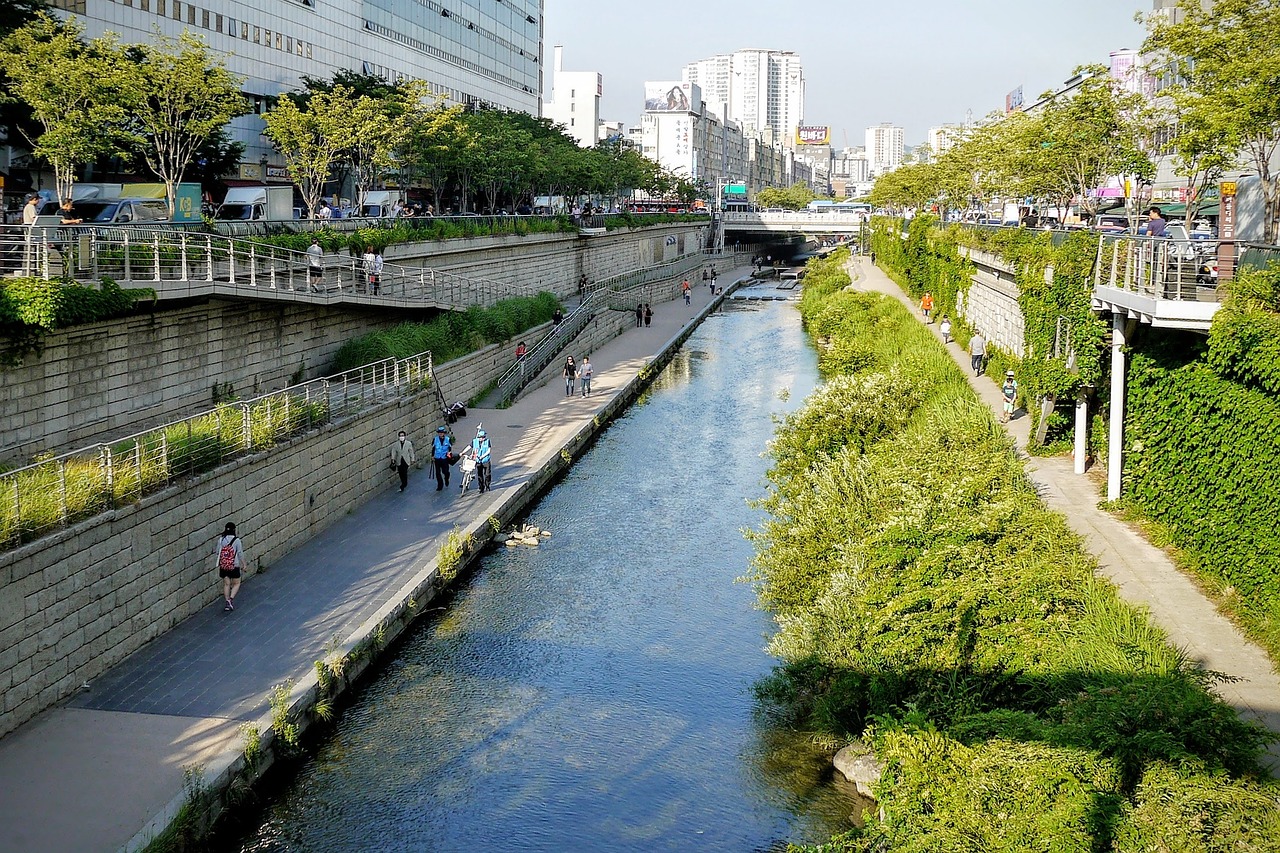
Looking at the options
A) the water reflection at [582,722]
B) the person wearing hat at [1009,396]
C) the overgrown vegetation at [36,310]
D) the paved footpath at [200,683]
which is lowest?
the water reflection at [582,722]

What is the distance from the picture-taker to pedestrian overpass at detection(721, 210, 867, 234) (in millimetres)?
132375

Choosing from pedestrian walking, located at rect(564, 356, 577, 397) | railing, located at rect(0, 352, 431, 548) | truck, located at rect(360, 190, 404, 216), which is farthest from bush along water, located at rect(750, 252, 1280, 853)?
truck, located at rect(360, 190, 404, 216)

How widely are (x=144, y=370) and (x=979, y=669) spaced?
16.6 m

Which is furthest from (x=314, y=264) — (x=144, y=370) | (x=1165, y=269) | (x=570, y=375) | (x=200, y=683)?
(x=1165, y=269)

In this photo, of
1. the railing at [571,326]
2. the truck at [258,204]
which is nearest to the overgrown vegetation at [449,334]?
the railing at [571,326]

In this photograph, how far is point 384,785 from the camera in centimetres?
1605

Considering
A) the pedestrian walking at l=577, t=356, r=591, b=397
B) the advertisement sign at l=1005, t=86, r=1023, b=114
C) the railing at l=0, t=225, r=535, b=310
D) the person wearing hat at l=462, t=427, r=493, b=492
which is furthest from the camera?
the advertisement sign at l=1005, t=86, r=1023, b=114

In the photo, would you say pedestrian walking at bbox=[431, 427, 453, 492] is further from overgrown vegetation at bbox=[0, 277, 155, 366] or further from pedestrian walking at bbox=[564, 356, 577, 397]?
pedestrian walking at bbox=[564, 356, 577, 397]

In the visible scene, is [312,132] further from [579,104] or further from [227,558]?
[579,104]

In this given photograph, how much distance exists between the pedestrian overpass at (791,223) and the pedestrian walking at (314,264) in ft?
341

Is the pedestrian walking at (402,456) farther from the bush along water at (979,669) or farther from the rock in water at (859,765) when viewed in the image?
the rock in water at (859,765)

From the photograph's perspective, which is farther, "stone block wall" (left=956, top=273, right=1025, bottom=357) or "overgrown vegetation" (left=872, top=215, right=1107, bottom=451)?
"stone block wall" (left=956, top=273, right=1025, bottom=357)

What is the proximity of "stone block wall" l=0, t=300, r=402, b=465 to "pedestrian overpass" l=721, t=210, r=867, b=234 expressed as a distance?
348 ft

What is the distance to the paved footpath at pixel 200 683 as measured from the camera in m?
13.0
